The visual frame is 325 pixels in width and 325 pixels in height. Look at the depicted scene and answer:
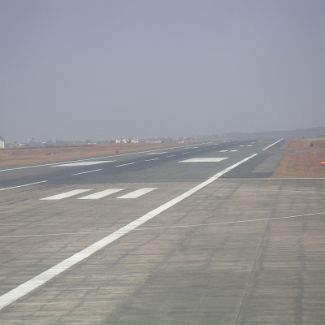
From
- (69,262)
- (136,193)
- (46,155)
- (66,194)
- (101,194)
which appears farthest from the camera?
(46,155)

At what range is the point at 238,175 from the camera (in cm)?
4131

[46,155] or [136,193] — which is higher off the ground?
[136,193]

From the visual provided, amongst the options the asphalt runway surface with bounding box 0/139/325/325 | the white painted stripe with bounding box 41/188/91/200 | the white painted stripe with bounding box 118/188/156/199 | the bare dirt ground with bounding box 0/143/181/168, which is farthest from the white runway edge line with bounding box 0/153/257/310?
the bare dirt ground with bounding box 0/143/181/168

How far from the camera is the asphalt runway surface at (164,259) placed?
32.4 ft

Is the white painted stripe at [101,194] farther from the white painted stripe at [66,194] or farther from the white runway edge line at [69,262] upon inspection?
the white runway edge line at [69,262]

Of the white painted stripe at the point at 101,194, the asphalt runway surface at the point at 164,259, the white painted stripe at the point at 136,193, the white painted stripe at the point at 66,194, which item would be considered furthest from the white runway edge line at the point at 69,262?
the white painted stripe at the point at 66,194

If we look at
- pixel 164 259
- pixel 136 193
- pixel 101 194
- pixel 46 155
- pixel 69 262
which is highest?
pixel 69 262

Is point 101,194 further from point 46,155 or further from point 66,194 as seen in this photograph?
point 46,155

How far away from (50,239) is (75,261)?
134 inches

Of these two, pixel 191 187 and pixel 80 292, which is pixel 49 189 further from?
pixel 80 292

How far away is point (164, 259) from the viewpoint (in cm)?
1391

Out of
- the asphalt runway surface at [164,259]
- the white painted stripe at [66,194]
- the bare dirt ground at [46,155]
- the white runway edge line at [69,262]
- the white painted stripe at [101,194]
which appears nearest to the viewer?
the asphalt runway surface at [164,259]

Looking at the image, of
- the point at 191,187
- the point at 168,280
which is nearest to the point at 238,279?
the point at 168,280

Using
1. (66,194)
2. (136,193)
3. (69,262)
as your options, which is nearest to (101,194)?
(136,193)
